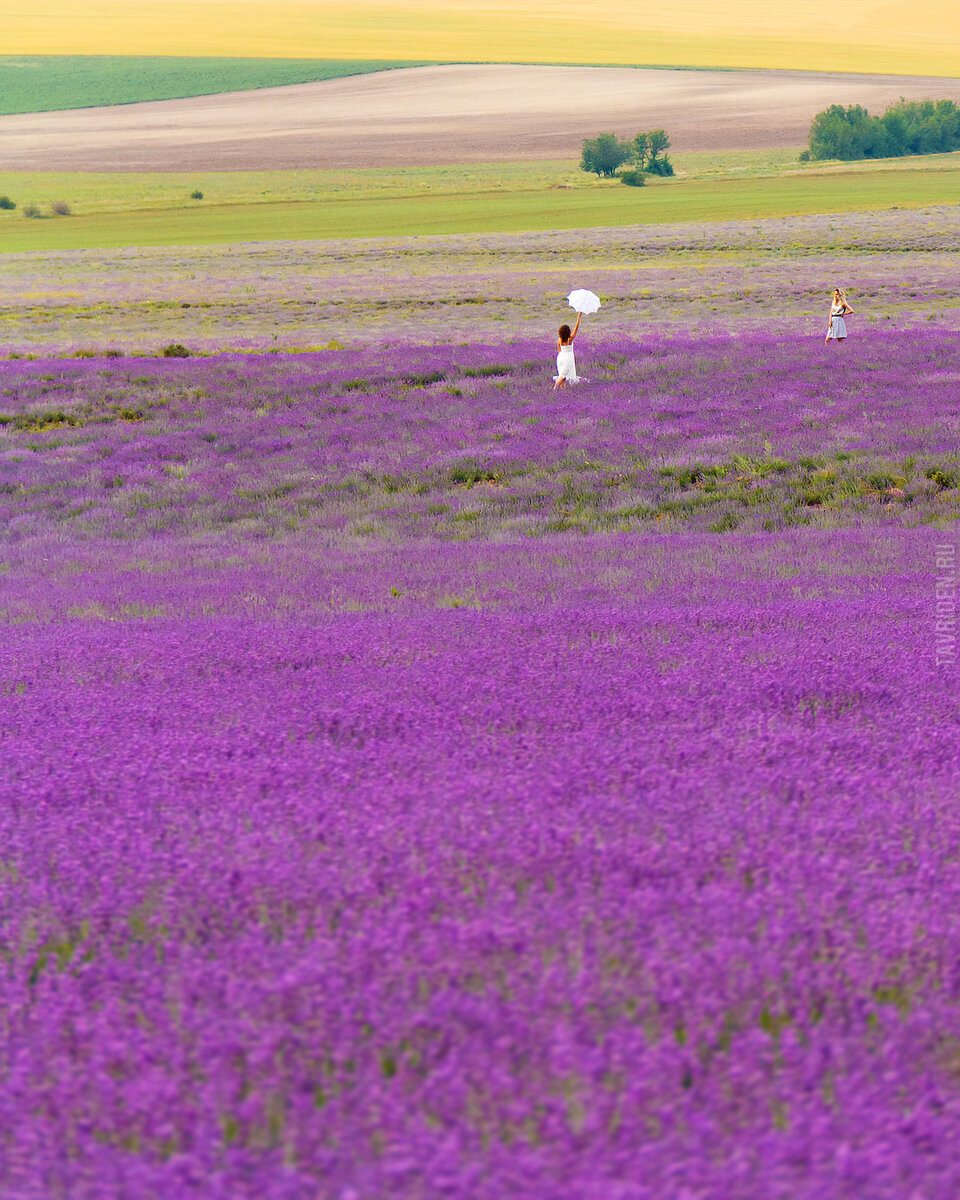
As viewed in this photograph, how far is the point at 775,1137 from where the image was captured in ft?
7.25

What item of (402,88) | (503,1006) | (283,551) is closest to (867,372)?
(283,551)

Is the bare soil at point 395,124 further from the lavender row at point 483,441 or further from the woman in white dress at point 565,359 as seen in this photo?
the woman in white dress at point 565,359

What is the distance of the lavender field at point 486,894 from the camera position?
2250 millimetres

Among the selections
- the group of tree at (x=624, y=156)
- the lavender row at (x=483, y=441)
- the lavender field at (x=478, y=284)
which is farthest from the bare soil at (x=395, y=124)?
the lavender row at (x=483, y=441)

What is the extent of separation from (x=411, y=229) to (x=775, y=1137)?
94.4 meters

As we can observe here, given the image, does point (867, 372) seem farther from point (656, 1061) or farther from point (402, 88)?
point (402, 88)

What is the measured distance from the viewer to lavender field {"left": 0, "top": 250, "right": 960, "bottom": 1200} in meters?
2.25

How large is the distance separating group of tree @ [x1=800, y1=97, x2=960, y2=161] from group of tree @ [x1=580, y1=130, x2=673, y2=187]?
68.7 feet

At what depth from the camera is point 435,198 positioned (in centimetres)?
11988

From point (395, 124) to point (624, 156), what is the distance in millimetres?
47245

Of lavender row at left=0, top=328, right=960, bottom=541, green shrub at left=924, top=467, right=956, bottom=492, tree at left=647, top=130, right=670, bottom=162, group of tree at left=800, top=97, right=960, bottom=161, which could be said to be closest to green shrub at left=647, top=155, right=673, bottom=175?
tree at left=647, top=130, right=670, bottom=162

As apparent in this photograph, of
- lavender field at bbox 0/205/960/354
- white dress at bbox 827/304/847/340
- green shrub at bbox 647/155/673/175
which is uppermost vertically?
green shrub at bbox 647/155/673/175

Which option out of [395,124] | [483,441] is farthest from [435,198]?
[483,441]

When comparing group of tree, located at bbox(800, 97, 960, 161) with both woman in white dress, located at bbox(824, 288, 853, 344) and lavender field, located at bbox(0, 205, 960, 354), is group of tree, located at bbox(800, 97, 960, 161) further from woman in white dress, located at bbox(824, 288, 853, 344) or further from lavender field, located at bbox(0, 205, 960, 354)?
woman in white dress, located at bbox(824, 288, 853, 344)
